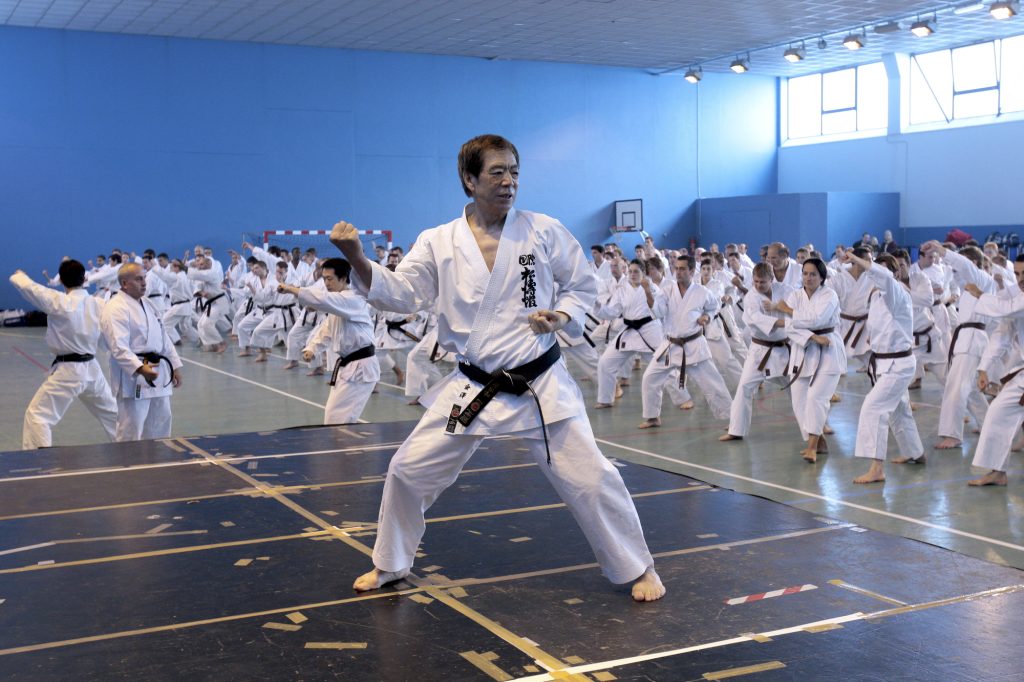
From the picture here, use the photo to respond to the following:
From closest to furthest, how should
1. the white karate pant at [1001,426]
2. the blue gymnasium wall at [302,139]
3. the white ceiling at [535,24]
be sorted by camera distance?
the white karate pant at [1001,426] < the white ceiling at [535,24] < the blue gymnasium wall at [302,139]

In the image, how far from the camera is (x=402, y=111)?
810 inches

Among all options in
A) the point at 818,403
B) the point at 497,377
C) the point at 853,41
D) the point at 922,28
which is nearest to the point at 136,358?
the point at 497,377

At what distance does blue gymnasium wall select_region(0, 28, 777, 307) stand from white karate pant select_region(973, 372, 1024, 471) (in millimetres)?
15689

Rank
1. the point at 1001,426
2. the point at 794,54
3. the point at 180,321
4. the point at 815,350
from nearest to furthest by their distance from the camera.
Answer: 1. the point at 1001,426
2. the point at 815,350
3. the point at 180,321
4. the point at 794,54

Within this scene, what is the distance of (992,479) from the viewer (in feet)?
19.4

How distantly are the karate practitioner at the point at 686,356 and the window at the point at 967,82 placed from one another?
546 inches

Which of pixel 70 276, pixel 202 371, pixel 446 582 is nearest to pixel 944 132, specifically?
pixel 202 371

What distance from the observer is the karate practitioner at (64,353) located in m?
6.30

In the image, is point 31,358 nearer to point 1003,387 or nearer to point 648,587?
point 1003,387

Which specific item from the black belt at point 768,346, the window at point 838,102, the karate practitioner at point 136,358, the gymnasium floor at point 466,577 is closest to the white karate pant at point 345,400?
the gymnasium floor at point 466,577

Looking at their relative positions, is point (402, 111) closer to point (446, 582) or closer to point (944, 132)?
point (944, 132)

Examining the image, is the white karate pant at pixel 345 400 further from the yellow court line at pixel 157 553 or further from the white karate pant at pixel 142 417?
the yellow court line at pixel 157 553

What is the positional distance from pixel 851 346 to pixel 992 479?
2.77 meters

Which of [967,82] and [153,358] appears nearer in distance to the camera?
[153,358]
